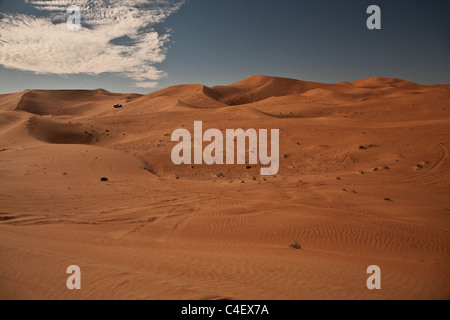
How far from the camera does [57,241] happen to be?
5316mm

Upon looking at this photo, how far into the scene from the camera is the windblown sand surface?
3.94m

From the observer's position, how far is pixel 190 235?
638 cm

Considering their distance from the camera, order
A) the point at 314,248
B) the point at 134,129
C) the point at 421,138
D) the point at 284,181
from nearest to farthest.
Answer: the point at 314,248 < the point at 284,181 < the point at 421,138 < the point at 134,129

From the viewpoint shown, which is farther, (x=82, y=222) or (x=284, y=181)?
(x=284, y=181)

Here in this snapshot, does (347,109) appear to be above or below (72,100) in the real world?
below

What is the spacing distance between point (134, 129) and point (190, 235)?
74.8ft

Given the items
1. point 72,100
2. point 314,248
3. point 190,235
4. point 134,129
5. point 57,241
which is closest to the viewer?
point 57,241

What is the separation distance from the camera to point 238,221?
7.25 meters

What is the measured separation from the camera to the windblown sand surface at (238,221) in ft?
12.9
